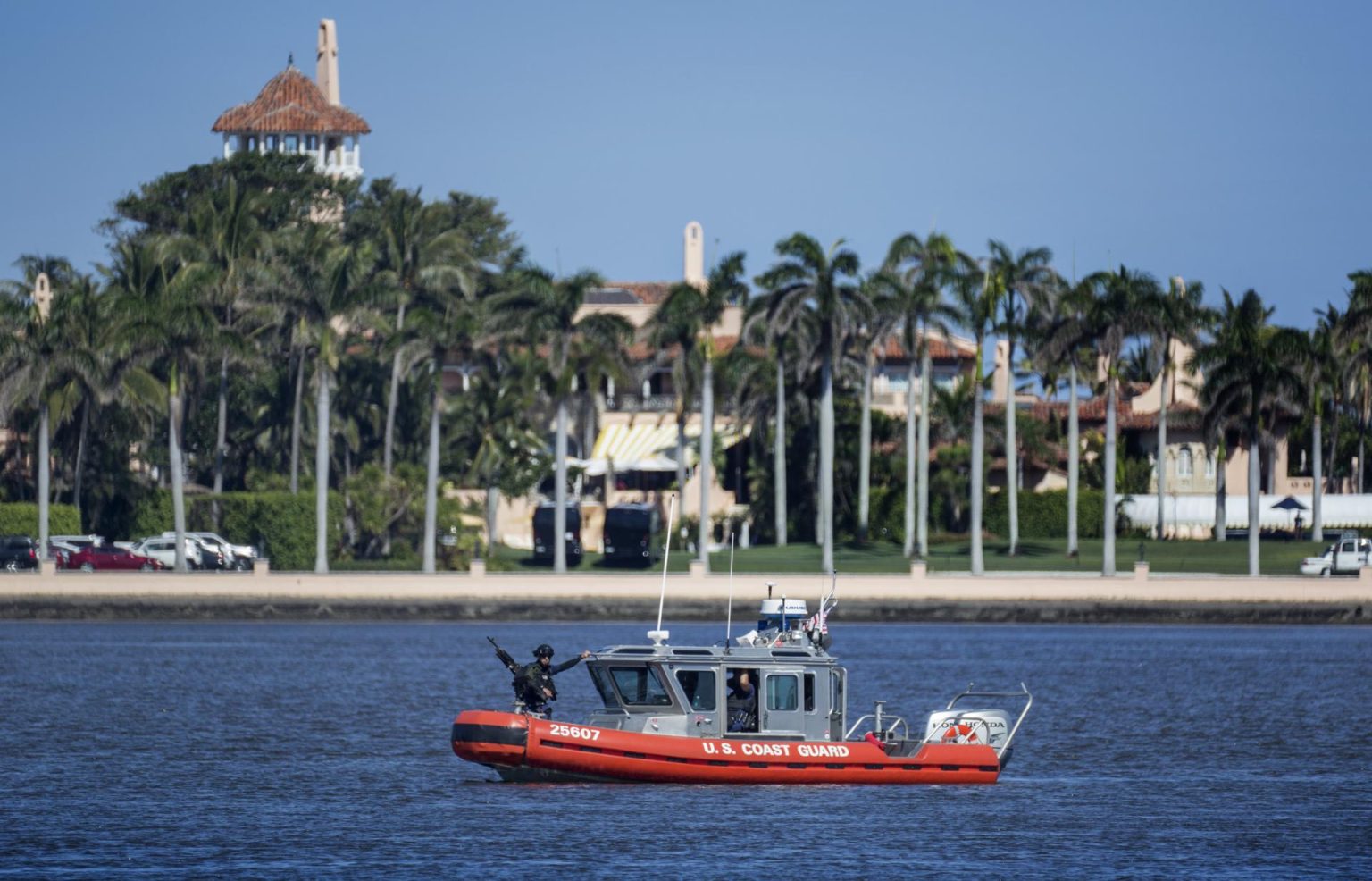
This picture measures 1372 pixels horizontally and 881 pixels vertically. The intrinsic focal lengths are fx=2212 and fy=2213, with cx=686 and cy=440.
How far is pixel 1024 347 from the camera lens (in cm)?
9119

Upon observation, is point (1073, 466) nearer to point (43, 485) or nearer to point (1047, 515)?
point (1047, 515)

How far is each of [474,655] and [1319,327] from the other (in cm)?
5114

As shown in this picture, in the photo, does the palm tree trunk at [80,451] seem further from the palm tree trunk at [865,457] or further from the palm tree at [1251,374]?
the palm tree at [1251,374]

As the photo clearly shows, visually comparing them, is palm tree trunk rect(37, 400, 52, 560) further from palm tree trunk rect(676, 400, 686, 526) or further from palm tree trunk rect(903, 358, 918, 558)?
palm tree trunk rect(903, 358, 918, 558)

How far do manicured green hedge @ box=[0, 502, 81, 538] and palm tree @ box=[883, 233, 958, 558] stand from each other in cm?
3541

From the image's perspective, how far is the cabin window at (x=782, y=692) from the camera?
114ft

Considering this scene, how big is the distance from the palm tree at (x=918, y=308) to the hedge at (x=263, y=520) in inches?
968

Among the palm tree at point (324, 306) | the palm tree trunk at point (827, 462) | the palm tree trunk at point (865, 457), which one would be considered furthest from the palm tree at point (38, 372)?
the palm tree trunk at point (865, 457)

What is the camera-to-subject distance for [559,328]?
90.1 meters

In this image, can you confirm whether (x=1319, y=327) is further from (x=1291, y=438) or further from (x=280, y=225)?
(x=280, y=225)

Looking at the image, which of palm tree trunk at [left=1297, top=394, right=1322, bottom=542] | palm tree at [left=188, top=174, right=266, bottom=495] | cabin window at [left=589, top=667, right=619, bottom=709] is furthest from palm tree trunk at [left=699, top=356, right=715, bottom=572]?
cabin window at [left=589, top=667, right=619, bottom=709]

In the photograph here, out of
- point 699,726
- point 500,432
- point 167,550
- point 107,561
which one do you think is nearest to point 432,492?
point 167,550

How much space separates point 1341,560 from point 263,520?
43842mm

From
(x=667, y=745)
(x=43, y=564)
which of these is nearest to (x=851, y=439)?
(x=43, y=564)
